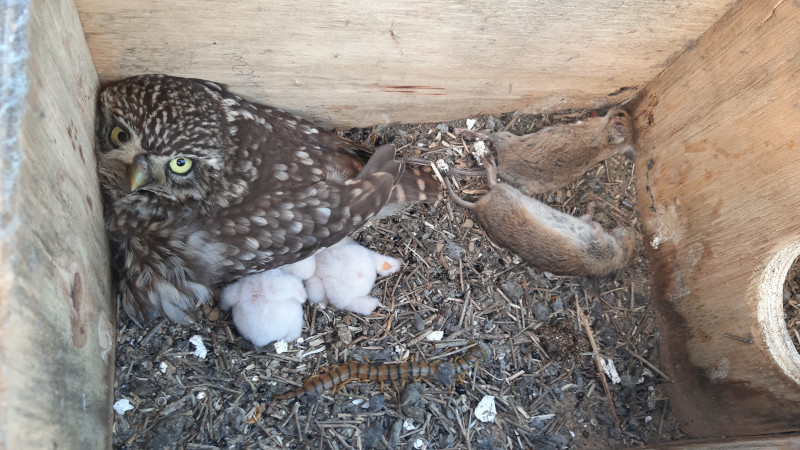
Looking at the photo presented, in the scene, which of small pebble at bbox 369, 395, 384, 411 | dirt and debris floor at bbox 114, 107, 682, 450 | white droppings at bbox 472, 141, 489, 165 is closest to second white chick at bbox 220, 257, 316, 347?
dirt and debris floor at bbox 114, 107, 682, 450

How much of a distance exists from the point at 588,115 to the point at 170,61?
221 centimetres

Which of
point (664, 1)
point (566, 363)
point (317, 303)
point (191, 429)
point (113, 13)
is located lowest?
point (566, 363)

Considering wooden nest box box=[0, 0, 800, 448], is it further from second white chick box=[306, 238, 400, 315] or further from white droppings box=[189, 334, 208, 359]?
second white chick box=[306, 238, 400, 315]

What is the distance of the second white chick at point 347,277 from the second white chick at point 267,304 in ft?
0.29

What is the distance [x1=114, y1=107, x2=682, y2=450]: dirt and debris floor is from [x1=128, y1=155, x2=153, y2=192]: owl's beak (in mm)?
694

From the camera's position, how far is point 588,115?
10.4 feet

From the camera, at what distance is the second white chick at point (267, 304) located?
241cm

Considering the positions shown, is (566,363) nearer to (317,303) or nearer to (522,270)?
(522,270)

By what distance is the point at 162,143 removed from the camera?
7.01 feet

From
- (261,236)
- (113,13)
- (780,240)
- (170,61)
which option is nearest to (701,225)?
(780,240)

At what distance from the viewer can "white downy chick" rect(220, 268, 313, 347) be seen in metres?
2.41

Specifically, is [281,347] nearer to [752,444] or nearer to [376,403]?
[376,403]

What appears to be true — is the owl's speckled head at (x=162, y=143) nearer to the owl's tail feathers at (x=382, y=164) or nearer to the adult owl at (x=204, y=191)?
the adult owl at (x=204, y=191)

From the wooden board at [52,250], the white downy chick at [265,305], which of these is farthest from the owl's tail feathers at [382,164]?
the wooden board at [52,250]
